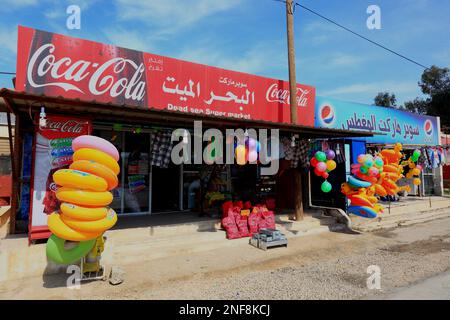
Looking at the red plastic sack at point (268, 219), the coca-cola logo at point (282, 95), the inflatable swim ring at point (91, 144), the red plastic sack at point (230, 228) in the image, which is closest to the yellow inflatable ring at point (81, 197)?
the inflatable swim ring at point (91, 144)

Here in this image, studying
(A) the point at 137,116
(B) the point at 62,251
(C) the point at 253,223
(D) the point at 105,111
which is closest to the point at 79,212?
(B) the point at 62,251

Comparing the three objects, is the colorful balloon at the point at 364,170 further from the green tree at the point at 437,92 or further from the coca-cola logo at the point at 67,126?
the green tree at the point at 437,92

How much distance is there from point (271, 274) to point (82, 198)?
12.1ft

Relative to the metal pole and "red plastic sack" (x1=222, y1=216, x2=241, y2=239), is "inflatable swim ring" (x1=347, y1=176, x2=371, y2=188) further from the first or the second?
"red plastic sack" (x1=222, y1=216, x2=241, y2=239)

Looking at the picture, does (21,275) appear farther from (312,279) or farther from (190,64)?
(190,64)

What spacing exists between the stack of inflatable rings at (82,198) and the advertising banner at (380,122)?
10297 millimetres

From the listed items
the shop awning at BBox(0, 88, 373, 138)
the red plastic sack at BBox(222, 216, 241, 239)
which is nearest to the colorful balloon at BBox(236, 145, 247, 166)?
the shop awning at BBox(0, 88, 373, 138)

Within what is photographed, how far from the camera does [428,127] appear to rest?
18734 millimetres

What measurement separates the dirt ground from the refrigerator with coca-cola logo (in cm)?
106

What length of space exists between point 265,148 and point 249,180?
397 centimetres
